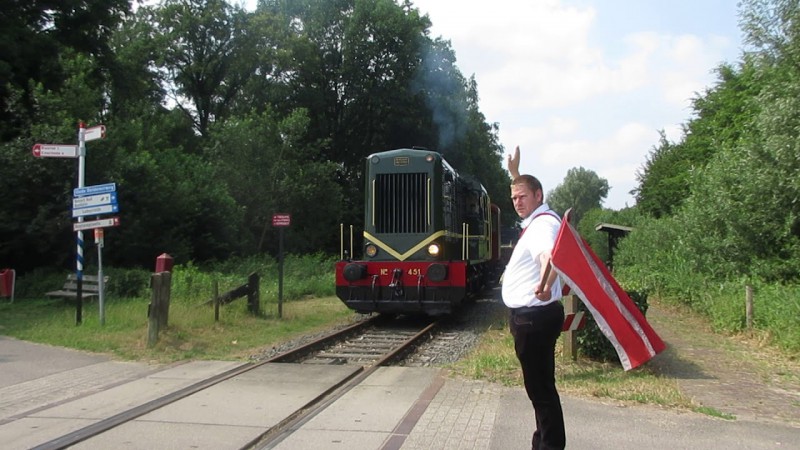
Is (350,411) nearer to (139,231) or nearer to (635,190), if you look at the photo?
(139,231)

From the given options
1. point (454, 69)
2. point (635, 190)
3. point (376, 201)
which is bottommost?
point (376, 201)

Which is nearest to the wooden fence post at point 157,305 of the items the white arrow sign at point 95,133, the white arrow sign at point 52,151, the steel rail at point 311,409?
the white arrow sign at point 95,133

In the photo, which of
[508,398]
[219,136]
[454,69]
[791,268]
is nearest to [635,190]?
[454,69]

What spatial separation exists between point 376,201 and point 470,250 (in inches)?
98.6

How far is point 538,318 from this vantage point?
3723 mm

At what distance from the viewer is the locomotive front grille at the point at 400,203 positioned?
1225 cm

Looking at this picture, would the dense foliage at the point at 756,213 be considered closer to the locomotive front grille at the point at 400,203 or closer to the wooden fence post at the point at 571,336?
the wooden fence post at the point at 571,336

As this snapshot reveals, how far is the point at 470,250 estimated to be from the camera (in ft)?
44.9

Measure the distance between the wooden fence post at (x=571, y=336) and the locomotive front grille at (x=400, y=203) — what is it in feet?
15.5

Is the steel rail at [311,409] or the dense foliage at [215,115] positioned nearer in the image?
the steel rail at [311,409]

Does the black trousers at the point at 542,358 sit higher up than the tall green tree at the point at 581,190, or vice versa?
the tall green tree at the point at 581,190

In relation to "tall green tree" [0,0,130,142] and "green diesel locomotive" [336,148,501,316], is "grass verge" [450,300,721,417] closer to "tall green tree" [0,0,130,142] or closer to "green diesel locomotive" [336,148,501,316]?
"green diesel locomotive" [336,148,501,316]

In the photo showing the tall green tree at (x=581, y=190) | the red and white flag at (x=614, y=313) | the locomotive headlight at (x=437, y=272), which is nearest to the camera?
the red and white flag at (x=614, y=313)

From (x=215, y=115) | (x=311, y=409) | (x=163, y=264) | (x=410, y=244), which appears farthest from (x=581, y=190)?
(x=311, y=409)
